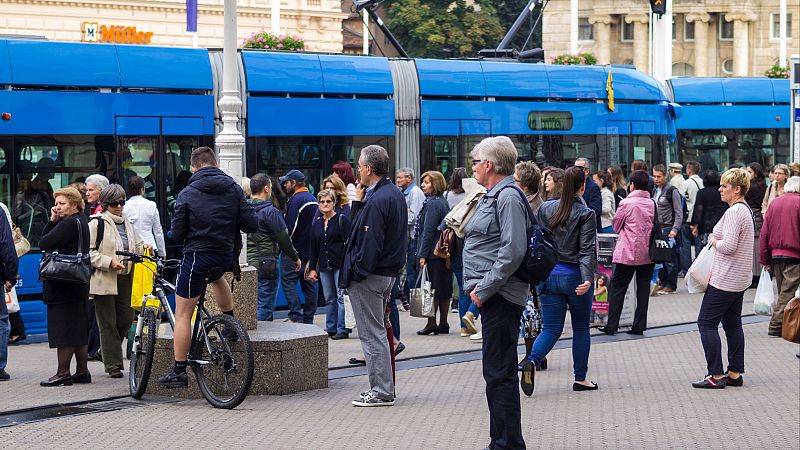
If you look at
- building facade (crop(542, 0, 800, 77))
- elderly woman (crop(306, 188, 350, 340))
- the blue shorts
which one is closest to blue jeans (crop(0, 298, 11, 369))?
the blue shorts

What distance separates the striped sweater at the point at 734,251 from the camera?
11.7m

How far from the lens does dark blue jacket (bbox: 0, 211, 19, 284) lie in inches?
480

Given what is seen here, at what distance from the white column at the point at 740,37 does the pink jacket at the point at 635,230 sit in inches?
3726

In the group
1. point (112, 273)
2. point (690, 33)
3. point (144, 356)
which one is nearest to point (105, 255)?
point (112, 273)

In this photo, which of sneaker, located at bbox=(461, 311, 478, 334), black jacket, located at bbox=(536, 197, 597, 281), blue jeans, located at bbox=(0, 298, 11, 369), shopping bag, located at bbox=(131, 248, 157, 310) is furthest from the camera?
sneaker, located at bbox=(461, 311, 478, 334)

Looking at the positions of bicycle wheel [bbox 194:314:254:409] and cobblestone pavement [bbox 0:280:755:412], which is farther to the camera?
cobblestone pavement [bbox 0:280:755:412]

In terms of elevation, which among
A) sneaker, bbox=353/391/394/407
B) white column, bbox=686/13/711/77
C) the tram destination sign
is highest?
white column, bbox=686/13/711/77

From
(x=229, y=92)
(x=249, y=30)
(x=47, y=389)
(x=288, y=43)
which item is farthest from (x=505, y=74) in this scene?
(x=249, y=30)

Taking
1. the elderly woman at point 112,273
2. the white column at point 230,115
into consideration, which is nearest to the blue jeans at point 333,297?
the white column at point 230,115

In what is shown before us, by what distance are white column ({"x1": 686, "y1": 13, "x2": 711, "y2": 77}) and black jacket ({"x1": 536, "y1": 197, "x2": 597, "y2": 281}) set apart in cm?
10015

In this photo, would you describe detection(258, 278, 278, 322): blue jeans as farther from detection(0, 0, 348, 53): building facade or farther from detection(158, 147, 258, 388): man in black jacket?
detection(0, 0, 348, 53): building facade

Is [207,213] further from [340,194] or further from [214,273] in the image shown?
[340,194]

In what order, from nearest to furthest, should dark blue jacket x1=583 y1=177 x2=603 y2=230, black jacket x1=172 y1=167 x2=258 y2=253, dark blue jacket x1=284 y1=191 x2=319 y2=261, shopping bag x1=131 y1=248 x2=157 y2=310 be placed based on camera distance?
1. black jacket x1=172 y1=167 x2=258 y2=253
2. shopping bag x1=131 y1=248 x2=157 y2=310
3. dark blue jacket x1=284 y1=191 x2=319 y2=261
4. dark blue jacket x1=583 y1=177 x2=603 y2=230

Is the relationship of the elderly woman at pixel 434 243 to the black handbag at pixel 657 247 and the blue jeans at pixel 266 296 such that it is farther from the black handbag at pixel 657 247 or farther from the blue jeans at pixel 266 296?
the black handbag at pixel 657 247
